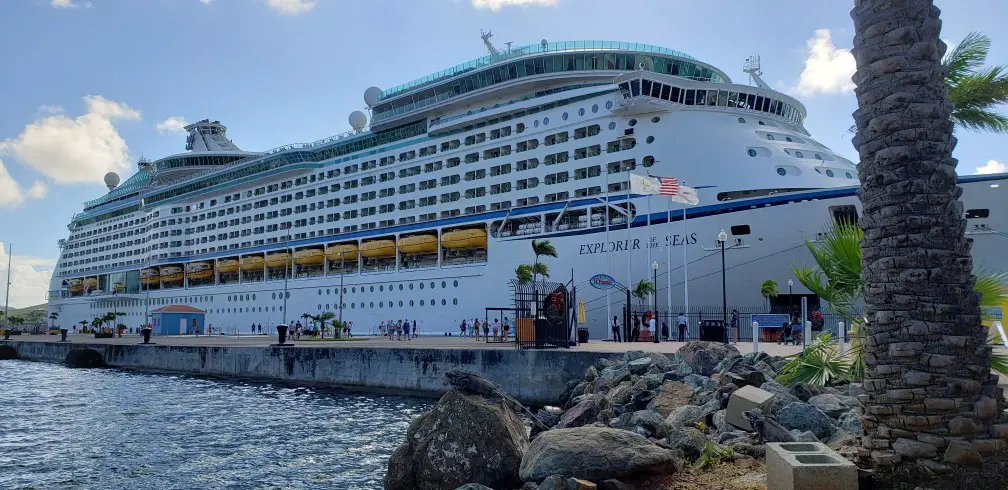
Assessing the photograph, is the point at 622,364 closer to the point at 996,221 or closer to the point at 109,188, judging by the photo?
the point at 996,221

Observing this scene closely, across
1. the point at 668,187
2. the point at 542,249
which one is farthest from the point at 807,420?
the point at 542,249

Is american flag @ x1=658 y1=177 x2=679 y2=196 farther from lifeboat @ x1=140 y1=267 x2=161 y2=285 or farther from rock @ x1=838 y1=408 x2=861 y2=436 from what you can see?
lifeboat @ x1=140 y1=267 x2=161 y2=285

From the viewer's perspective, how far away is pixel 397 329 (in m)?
40.0

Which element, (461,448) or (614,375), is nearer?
(461,448)

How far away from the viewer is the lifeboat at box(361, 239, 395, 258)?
44.3 meters

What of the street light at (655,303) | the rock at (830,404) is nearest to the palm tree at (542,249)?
the street light at (655,303)

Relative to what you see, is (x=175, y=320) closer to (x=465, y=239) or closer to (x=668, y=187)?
(x=465, y=239)

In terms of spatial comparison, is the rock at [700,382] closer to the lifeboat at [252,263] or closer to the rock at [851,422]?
the rock at [851,422]

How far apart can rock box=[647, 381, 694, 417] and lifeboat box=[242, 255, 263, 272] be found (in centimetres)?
4811

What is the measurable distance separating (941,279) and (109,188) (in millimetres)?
93409

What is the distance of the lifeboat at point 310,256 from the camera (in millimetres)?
49722

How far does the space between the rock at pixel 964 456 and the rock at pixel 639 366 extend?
9448mm

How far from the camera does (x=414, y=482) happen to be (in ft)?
29.6

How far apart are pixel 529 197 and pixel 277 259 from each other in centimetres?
2476
